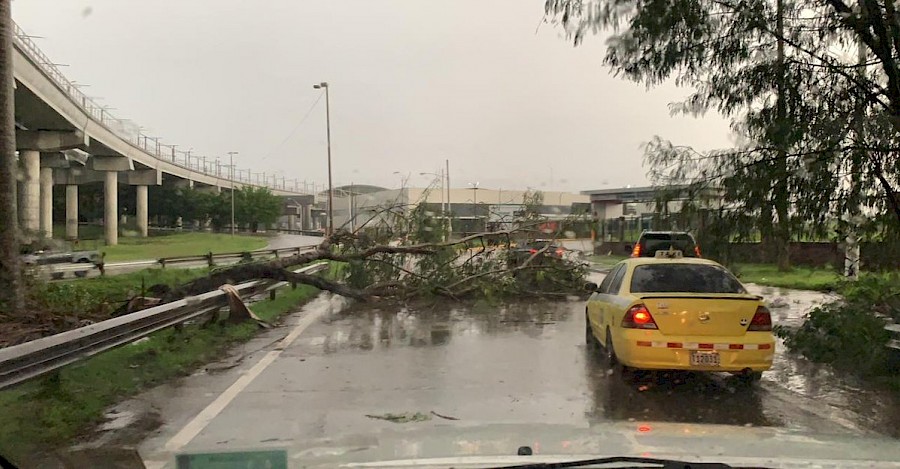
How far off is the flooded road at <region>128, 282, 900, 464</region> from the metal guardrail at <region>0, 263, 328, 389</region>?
916mm

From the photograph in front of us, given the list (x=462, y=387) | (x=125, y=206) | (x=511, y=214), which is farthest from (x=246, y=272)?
(x=125, y=206)

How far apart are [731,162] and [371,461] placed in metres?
7.88

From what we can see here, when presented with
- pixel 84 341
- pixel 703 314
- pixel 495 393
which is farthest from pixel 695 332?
pixel 84 341

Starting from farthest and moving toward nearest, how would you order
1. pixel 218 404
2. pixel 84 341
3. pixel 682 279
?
1. pixel 682 279
2. pixel 84 341
3. pixel 218 404

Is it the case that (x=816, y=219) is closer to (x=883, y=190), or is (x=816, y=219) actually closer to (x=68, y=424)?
(x=883, y=190)

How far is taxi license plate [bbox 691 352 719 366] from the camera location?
8.46 metres

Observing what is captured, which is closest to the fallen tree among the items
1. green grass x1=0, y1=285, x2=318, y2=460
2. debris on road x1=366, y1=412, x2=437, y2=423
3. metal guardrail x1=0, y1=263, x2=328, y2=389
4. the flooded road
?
green grass x1=0, y1=285, x2=318, y2=460

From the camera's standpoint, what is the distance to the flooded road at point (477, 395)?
710 cm

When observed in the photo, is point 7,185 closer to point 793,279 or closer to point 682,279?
point 682,279

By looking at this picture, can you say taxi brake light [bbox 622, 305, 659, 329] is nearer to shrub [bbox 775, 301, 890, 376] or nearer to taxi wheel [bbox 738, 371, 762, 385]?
taxi wheel [bbox 738, 371, 762, 385]

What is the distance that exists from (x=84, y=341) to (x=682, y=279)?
6.68 metres

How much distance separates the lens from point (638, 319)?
8.75m

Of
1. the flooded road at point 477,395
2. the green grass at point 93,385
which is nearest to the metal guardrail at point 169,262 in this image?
the green grass at point 93,385

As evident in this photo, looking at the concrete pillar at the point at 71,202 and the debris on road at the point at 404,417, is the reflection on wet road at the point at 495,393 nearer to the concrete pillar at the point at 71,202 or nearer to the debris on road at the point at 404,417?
the debris on road at the point at 404,417
